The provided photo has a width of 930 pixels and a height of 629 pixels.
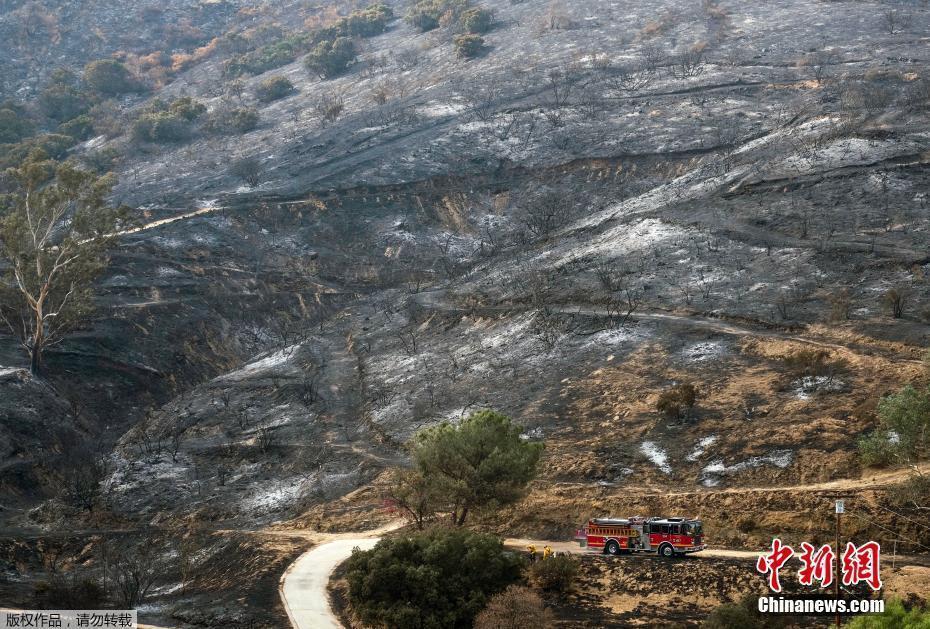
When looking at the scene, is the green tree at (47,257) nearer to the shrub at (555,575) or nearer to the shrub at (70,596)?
the shrub at (70,596)

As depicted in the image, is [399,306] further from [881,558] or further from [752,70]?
[752,70]

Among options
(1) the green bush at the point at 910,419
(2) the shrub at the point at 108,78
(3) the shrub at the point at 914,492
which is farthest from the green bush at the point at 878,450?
(2) the shrub at the point at 108,78

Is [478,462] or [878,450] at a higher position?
[878,450]

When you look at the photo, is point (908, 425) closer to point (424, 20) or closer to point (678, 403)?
point (678, 403)

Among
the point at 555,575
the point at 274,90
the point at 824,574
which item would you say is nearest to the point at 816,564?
the point at 824,574

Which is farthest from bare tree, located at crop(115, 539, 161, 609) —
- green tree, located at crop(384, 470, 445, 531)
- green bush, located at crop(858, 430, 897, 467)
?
green bush, located at crop(858, 430, 897, 467)

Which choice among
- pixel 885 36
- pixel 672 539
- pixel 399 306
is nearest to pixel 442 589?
pixel 672 539

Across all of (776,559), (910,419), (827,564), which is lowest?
(910,419)
